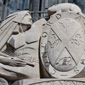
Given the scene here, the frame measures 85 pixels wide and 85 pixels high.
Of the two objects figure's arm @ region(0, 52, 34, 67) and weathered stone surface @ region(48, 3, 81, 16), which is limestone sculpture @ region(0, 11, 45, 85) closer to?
figure's arm @ region(0, 52, 34, 67)

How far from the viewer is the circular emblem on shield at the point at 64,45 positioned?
4.89 metres

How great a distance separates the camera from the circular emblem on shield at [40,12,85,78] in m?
4.89

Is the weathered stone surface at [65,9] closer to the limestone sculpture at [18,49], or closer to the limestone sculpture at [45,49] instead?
the limestone sculpture at [45,49]

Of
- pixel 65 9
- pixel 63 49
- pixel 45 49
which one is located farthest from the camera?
pixel 65 9

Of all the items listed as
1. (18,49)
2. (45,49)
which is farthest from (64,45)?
(18,49)

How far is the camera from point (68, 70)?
16.0 ft

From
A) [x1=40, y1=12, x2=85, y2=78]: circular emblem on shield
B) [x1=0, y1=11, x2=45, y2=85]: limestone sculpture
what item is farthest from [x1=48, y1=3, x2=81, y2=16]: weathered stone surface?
[x1=0, y1=11, x2=45, y2=85]: limestone sculpture

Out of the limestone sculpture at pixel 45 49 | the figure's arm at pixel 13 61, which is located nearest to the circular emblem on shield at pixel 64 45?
the limestone sculpture at pixel 45 49

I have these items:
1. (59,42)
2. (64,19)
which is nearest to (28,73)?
(59,42)

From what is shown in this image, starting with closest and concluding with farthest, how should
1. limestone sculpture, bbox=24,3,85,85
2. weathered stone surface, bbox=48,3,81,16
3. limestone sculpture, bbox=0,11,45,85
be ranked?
limestone sculpture, bbox=24,3,85,85, limestone sculpture, bbox=0,11,45,85, weathered stone surface, bbox=48,3,81,16

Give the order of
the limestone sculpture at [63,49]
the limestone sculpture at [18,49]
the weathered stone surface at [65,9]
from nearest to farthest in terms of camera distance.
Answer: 1. the limestone sculpture at [63,49]
2. the limestone sculpture at [18,49]
3. the weathered stone surface at [65,9]

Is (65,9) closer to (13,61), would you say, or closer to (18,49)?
(18,49)

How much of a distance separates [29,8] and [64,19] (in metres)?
3.20

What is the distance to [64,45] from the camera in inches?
198
